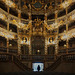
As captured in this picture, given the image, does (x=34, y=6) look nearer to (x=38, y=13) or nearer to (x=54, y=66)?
(x=38, y=13)

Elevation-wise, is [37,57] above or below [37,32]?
below

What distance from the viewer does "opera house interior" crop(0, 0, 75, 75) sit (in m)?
25.0

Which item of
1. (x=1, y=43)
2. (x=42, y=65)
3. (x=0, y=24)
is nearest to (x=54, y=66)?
(x=42, y=65)

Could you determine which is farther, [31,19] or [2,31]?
[31,19]

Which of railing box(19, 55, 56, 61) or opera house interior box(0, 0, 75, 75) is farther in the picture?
railing box(19, 55, 56, 61)

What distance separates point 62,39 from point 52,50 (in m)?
4.18

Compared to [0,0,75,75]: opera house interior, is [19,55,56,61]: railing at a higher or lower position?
lower

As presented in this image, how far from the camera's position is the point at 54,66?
51.3 ft

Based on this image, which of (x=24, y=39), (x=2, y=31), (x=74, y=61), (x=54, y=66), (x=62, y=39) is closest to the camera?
(x=74, y=61)

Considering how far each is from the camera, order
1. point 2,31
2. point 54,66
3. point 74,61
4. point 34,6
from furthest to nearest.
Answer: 1. point 34,6
2. point 2,31
3. point 54,66
4. point 74,61

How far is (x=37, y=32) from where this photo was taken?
27672 millimetres

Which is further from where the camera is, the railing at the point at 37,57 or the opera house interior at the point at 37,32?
the railing at the point at 37,57

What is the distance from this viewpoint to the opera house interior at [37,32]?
25.0 m

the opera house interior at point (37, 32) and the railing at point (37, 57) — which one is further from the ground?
the opera house interior at point (37, 32)
